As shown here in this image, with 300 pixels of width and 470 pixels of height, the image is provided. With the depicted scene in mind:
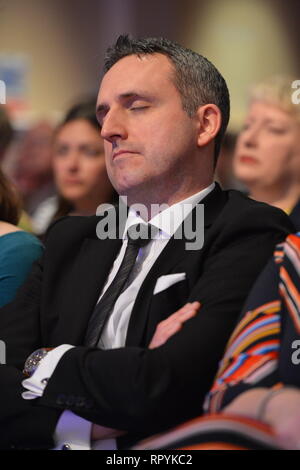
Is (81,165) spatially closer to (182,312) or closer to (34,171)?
(34,171)

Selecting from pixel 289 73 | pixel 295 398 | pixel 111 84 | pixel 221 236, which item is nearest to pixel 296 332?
pixel 295 398

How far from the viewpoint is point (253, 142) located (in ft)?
10.8

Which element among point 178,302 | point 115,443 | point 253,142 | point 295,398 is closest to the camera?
point 295,398

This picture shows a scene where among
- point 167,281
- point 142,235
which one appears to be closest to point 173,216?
point 142,235

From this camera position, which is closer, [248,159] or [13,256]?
[13,256]

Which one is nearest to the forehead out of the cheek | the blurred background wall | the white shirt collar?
the white shirt collar

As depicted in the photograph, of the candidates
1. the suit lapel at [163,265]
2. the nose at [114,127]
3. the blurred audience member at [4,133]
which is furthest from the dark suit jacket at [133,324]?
the blurred audience member at [4,133]

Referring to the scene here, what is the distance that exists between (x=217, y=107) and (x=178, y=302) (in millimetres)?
555

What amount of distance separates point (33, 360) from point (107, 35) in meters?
5.63

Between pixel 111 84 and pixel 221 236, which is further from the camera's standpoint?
pixel 111 84

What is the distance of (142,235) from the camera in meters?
1.84

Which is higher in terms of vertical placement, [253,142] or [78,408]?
[253,142]

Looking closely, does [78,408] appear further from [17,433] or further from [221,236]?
[221,236]

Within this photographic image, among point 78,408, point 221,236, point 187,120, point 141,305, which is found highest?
point 187,120
